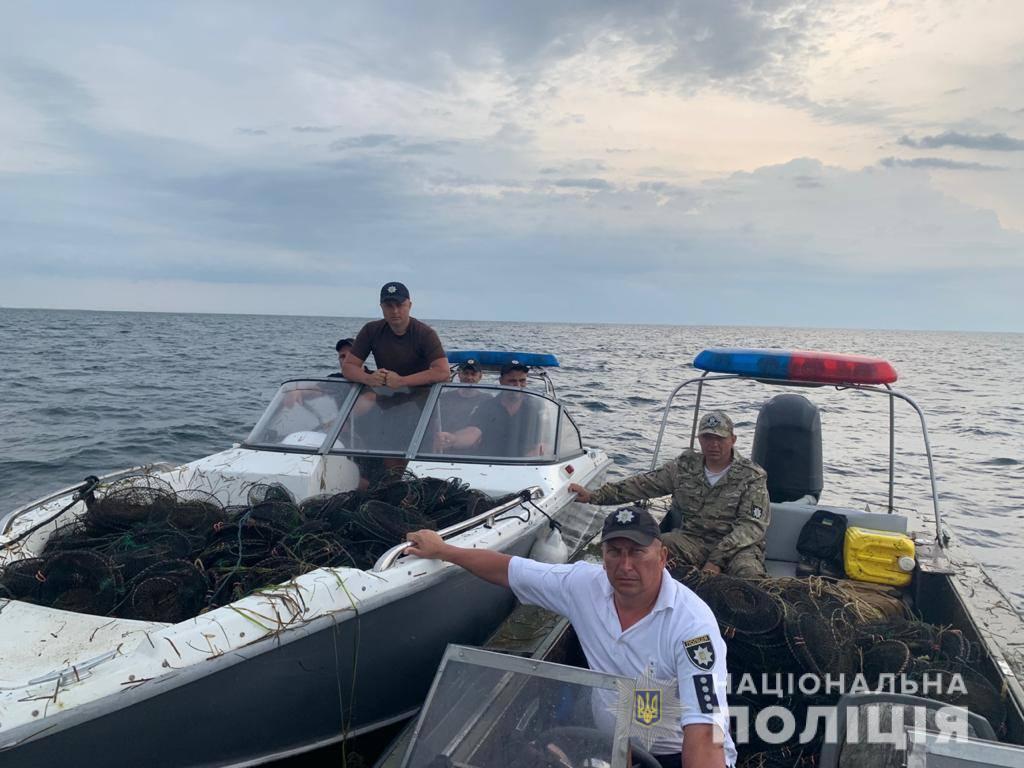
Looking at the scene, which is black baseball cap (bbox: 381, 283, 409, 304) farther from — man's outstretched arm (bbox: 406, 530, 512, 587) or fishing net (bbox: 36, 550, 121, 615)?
fishing net (bbox: 36, 550, 121, 615)

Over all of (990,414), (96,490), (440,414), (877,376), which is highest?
(877,376)

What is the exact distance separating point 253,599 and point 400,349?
3214mm

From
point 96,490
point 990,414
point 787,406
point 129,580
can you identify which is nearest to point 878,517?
point 787,406

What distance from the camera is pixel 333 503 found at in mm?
4527

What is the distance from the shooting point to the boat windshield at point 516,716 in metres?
2.39

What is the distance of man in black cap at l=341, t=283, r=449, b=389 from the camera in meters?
6.04

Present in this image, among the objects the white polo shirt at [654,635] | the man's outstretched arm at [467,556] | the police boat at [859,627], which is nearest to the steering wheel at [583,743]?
the white polo shirt at [654,635]

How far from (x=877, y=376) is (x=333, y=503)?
13.0 feet

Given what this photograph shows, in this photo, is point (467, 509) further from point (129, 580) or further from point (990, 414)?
point (990, 414)

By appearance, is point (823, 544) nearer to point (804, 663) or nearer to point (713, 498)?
point (713, 498)

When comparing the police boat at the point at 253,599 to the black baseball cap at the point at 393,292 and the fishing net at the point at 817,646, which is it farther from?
the fishing net at the point at 817,646

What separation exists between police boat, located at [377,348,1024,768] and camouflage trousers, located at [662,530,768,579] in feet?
1.38

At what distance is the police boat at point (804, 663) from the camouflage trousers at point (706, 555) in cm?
42

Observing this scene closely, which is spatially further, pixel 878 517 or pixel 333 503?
pixel 878 517
